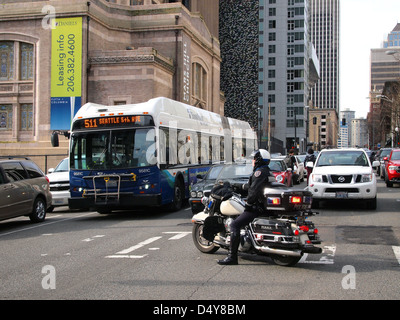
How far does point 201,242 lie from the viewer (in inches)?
329

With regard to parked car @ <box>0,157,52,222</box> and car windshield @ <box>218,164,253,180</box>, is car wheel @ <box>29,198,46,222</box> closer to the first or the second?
parked car @ <box>0,157,52,222</box>

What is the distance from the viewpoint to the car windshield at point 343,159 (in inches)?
594

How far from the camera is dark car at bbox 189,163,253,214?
44.5ft

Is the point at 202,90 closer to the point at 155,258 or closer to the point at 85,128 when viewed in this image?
the point at 85,128

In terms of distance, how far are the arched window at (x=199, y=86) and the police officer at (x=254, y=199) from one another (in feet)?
137

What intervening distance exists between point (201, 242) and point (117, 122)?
21.2 ft

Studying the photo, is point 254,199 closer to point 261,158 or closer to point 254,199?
point 254,199

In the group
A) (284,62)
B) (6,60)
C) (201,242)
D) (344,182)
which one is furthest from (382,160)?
(284,62)

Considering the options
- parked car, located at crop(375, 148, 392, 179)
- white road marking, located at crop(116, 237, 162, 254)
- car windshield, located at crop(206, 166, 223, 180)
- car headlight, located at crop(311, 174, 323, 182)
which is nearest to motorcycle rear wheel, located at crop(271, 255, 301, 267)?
white road marking, located at crop(116, 237, 162, 254)

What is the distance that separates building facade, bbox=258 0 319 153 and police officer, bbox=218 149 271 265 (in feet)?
334

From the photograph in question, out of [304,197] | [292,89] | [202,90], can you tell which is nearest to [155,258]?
[304,197]

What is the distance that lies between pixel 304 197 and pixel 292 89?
105820mm

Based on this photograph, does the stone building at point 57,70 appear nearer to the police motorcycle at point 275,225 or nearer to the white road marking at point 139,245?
the white road marking at point 139,245

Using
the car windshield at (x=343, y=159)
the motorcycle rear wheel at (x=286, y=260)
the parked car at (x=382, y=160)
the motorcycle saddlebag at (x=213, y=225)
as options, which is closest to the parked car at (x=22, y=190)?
the motorcycle saddlebag at (x=213, y=225)
